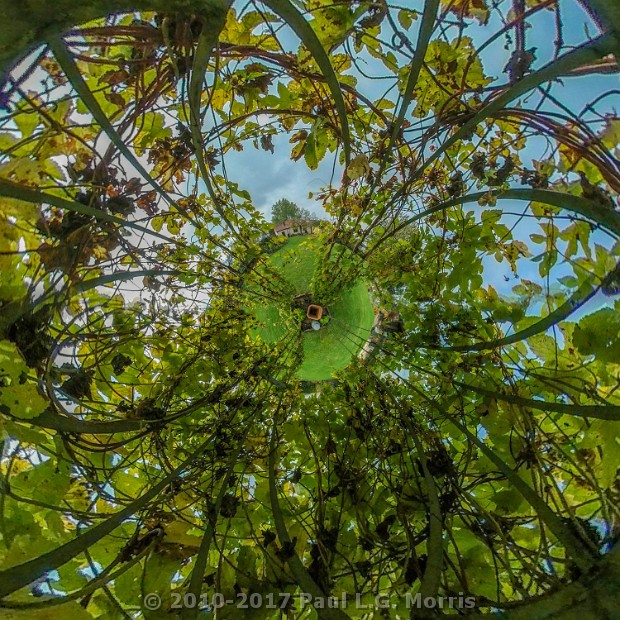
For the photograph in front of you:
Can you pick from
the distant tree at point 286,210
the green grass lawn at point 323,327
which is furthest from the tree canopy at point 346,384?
the distant tree at point 286,210

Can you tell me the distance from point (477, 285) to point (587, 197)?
0.84 m

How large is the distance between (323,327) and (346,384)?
5.55 feet

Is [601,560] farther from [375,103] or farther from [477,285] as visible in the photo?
[375,103]

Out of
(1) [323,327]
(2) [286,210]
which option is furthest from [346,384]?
(2) [286,210]

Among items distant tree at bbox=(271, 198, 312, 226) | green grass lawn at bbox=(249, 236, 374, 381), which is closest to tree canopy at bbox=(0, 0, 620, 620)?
green grass lawn at bbox=(249, 236, 374, 381)

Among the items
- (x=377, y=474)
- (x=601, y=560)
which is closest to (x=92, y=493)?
(x=377, y=474)

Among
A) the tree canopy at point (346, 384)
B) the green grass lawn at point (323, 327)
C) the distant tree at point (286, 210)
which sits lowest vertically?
the tree canopy at point (346, 384)

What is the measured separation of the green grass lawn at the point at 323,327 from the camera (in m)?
3.99

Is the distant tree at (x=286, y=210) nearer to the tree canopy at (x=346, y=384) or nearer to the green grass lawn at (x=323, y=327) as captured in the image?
the green grass lawn at (x=323, y=327)

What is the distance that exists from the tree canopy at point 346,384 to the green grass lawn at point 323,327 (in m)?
1.32

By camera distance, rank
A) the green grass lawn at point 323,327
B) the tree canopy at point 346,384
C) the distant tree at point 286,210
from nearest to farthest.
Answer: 1. the tree canopy at point 346,384
2. the green grass lawn at point 323,327
3. the distant tree at point 286,210

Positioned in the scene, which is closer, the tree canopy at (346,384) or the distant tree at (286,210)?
the tree canopy at (346,384)

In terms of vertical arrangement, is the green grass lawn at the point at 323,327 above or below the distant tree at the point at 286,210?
below

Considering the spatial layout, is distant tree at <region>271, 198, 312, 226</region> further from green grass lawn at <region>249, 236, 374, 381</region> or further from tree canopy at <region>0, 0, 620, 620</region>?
tree canopy at <region>0, 0, 620, 620</region>
